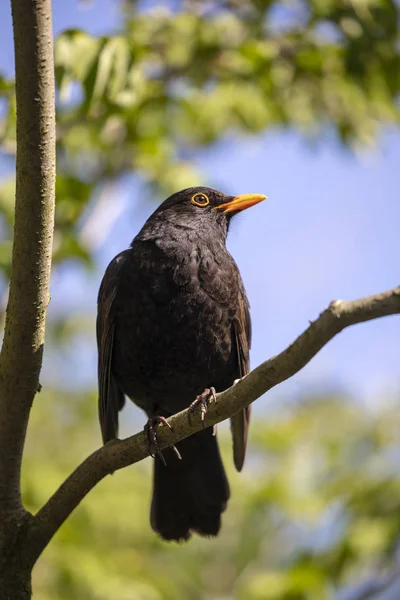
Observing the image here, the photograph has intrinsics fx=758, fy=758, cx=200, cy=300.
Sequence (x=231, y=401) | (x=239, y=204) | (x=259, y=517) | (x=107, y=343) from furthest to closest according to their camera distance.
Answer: (x=259, y=517) → (x=239, y=204) → (x=107, y=343) → (x=231, y=401)

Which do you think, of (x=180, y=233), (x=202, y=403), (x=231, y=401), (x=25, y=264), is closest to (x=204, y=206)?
(x=180, y=233)

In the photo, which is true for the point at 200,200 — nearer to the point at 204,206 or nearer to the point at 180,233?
the point at 204,206

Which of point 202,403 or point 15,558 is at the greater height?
point 202,403

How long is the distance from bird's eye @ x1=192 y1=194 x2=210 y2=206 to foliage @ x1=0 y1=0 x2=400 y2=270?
67 centimetres

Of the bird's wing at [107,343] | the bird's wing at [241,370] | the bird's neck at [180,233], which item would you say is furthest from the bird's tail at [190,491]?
the bird's neck at [180,233]

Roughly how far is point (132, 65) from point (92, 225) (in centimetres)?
265

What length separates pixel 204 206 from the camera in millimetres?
4730

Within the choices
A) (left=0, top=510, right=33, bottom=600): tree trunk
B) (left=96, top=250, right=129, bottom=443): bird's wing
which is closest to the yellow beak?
(left=96, top=250, right=129, bottom=443): bird's wing

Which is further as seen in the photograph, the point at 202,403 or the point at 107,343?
the point at 107,343

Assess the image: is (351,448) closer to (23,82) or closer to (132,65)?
(132,65)

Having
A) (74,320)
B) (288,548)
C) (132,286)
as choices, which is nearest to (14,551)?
(132,286)

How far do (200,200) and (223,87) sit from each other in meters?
1.28

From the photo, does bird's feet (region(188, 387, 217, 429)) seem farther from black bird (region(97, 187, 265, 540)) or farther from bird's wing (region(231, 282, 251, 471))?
bird's wing (region(231, 282, 251, 471))

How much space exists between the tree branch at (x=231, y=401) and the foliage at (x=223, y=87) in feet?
6.58
